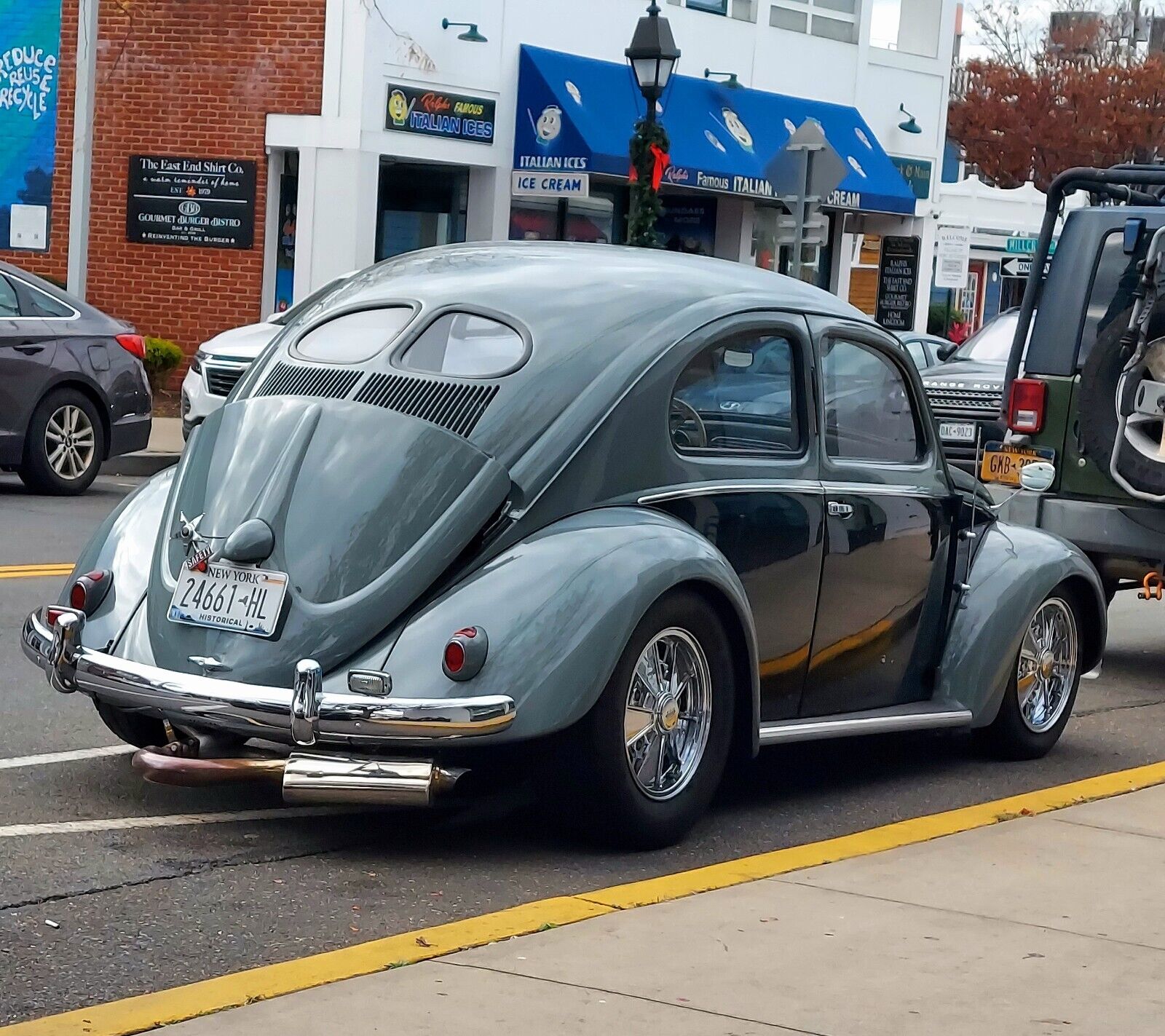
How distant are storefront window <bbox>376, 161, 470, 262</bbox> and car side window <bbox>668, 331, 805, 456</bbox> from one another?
1738 centimetres

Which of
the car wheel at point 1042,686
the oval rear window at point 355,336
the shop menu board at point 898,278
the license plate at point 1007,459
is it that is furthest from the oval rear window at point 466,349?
the shop menu board at point 898,278

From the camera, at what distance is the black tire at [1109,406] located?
30.7ft

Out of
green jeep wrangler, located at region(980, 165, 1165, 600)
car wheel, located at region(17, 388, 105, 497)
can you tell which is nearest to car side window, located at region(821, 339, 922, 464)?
green jeep wrangler, located at region(980, 165, 1165, 600)

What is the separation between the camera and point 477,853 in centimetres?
584

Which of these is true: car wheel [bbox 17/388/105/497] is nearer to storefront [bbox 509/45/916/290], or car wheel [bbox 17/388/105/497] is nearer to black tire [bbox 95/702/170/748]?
storefront [bbox 509/45/916/290]

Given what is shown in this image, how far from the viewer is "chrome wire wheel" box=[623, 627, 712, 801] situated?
5.80m

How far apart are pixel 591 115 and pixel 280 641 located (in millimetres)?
18907

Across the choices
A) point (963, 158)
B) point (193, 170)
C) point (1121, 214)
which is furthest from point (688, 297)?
point (963, 158)

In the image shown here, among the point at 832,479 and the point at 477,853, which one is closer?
the point at 477,853

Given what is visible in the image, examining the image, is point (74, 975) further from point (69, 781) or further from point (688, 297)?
point (688, 297)

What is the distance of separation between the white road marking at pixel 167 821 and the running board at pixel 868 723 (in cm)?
133

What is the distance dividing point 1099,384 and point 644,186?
32.8ft

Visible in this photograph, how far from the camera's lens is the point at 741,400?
6.52 meters

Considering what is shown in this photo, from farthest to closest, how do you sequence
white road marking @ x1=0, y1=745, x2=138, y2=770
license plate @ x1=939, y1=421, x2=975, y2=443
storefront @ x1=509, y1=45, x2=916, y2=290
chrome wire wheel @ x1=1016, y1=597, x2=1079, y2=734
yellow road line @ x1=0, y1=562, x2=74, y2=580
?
storefront @ x1=509, y1=45, x2=916, y2=290 → license plate @ x1=939, y1=421, x2=975, y2=443 → yellow road line @ x1=0, y1=562, x2=74, y2=580 → chrome wire wheel @ x1=1016, y1=597, x2=1079, y2=734 → white road marking @ x1=0, y1=745, x2=138, y2=770
